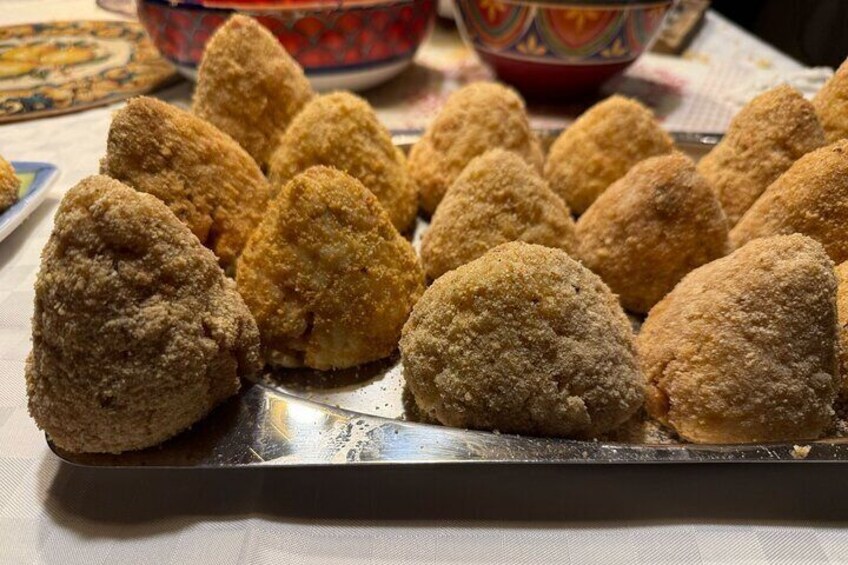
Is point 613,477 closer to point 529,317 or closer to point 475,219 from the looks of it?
point 529,317

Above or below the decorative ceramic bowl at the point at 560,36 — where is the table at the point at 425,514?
below

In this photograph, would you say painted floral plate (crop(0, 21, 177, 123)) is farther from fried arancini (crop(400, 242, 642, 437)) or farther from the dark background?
the dark background

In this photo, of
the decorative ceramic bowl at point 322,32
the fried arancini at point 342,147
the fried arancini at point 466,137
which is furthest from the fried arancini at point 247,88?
the decorative ceramic bowl at point 322,32

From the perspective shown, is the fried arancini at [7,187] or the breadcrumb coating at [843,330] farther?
the fried arancini at [7,187]

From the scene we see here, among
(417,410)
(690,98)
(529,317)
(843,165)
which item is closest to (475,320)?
(529,317)

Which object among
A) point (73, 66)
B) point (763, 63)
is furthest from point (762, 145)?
point (73, 66)

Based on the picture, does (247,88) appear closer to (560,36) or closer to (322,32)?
(322,32)

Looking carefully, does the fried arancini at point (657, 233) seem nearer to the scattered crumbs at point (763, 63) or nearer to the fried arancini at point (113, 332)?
the fried arancini at point (113, 332)

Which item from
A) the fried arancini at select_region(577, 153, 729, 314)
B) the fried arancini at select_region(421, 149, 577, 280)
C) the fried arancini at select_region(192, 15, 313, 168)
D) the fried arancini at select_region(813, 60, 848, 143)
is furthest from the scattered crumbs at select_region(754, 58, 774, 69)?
the fried arancini at select_region(192, 15, 313, 168)
